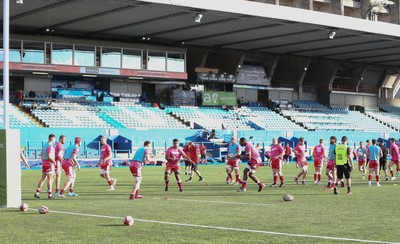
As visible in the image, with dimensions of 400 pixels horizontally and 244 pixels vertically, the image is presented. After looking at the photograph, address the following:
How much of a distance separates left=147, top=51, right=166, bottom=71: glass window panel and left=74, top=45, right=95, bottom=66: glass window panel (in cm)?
533

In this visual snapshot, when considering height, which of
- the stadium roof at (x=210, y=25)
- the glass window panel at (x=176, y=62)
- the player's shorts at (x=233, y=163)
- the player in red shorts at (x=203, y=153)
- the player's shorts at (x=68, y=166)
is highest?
the stadium roof at (x=210, y=25)

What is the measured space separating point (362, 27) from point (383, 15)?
2256 centimetres

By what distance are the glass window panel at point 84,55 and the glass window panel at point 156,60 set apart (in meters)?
5.33

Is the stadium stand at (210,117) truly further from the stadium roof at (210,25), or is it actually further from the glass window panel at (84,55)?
the glass window panel at (84,55)

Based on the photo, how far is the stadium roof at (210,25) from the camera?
45.0 m

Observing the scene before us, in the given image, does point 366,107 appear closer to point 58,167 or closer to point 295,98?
point 295,98

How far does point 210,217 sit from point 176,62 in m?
45.8

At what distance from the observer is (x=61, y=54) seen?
54312 mm

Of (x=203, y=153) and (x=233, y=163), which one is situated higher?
(x=233, y=163)

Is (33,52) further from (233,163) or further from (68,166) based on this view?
(68,166)

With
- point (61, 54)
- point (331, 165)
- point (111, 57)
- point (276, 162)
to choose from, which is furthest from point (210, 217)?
point (111, 57)

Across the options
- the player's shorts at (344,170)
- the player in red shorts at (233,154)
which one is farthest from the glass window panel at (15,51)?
the player's shorts at (344,170)

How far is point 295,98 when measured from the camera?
7294cm

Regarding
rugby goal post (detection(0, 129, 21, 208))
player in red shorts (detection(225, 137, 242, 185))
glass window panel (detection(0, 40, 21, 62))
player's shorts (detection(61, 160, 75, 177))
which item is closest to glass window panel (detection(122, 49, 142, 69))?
glass window panel (detection(0, 40, 21, 62))
